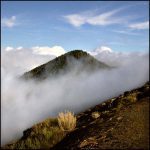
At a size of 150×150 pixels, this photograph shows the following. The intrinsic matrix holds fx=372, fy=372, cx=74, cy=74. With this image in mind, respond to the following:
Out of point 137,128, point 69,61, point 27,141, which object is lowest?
point 27,141

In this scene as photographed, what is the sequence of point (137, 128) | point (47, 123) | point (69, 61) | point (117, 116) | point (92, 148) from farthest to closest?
point (69, 61), point (47, 123), point (117, 116), point (137, 128), point (92, 148)

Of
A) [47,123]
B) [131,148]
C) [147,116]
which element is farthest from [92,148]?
[47,123]

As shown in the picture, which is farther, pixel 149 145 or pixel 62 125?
pixel 62 125

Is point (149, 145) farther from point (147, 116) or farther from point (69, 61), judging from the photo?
point (69, 61)

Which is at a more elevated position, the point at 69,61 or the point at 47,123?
the point at 69,61

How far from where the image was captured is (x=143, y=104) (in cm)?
1769

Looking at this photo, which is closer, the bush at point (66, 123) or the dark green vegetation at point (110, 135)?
the dark green vegetation at point (110, 135)

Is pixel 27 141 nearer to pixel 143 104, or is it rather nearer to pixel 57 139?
pixel 57 139

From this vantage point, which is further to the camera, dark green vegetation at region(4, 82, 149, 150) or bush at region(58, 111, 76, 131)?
bush at region(58, 111, 76, 131)

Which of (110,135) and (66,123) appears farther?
(66,123)

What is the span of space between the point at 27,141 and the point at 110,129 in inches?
224

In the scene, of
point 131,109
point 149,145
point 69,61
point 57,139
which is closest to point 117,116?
point 131,109

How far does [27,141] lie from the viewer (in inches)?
736

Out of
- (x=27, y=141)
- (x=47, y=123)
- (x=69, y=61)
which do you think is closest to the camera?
(x=27, y=141)
